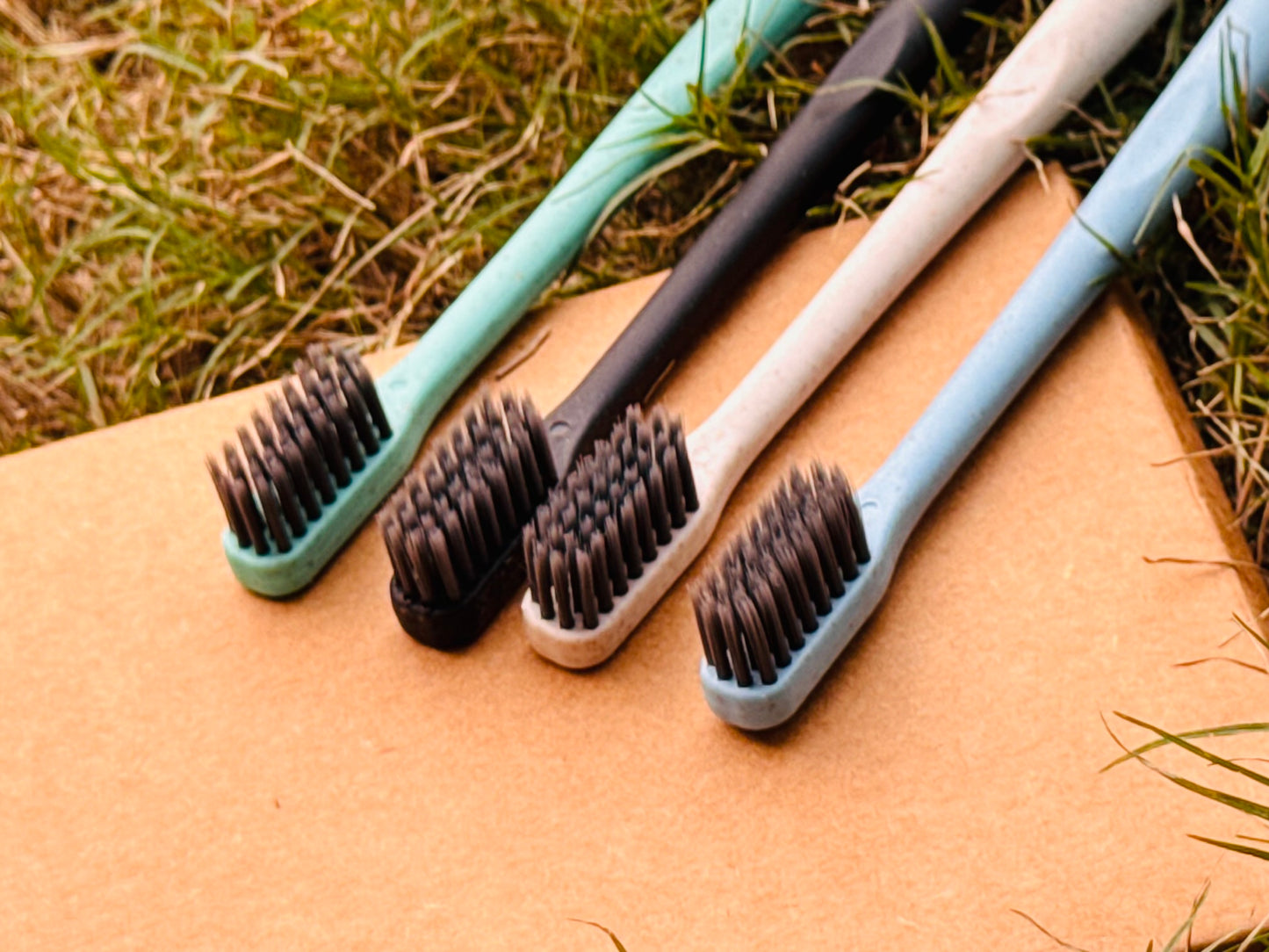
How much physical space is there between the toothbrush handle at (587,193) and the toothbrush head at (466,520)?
10 cm

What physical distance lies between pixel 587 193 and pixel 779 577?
0.34 m

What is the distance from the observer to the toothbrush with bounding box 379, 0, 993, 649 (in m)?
0.80

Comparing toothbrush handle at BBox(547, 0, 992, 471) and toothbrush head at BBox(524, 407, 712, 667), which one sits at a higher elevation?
toothbrush handle at BBox(547, 0, 992, 471)

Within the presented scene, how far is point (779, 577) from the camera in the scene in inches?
29.0

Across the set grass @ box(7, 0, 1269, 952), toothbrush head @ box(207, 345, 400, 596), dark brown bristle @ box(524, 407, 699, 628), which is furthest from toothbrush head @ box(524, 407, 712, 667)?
grass @ box(7, 0, 1269, 952)

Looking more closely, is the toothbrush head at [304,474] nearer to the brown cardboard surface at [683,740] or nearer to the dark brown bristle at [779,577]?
the brown cardboard surface at [683,740]

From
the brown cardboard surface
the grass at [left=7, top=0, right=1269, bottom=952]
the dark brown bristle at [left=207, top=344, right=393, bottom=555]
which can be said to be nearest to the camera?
the brown cardboard surface

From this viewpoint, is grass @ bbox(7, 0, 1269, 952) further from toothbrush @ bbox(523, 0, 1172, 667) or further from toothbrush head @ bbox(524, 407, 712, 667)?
toothbrush head @ bbox(524, 407, 712, 667)

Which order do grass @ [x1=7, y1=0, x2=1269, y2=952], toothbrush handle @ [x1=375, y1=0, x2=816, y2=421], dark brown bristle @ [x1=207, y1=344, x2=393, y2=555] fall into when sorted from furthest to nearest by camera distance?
grass @ [x1=7, y1=0, x2=1269, y2=952]
toothbrush handle @ [x1=375, y1=0, x2=816, y2=421]
dark brown bristle @ [x1=207, y1=344, x2=393, y2=555]

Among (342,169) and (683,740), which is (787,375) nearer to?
(683,740)

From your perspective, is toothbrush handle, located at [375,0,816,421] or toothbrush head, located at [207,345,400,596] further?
toothbrush handle, located at [375,0,816,421]

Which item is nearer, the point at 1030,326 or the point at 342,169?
the point at 1030,326

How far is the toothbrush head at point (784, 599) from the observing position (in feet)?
2.41

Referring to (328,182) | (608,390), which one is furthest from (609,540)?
(328,182)
